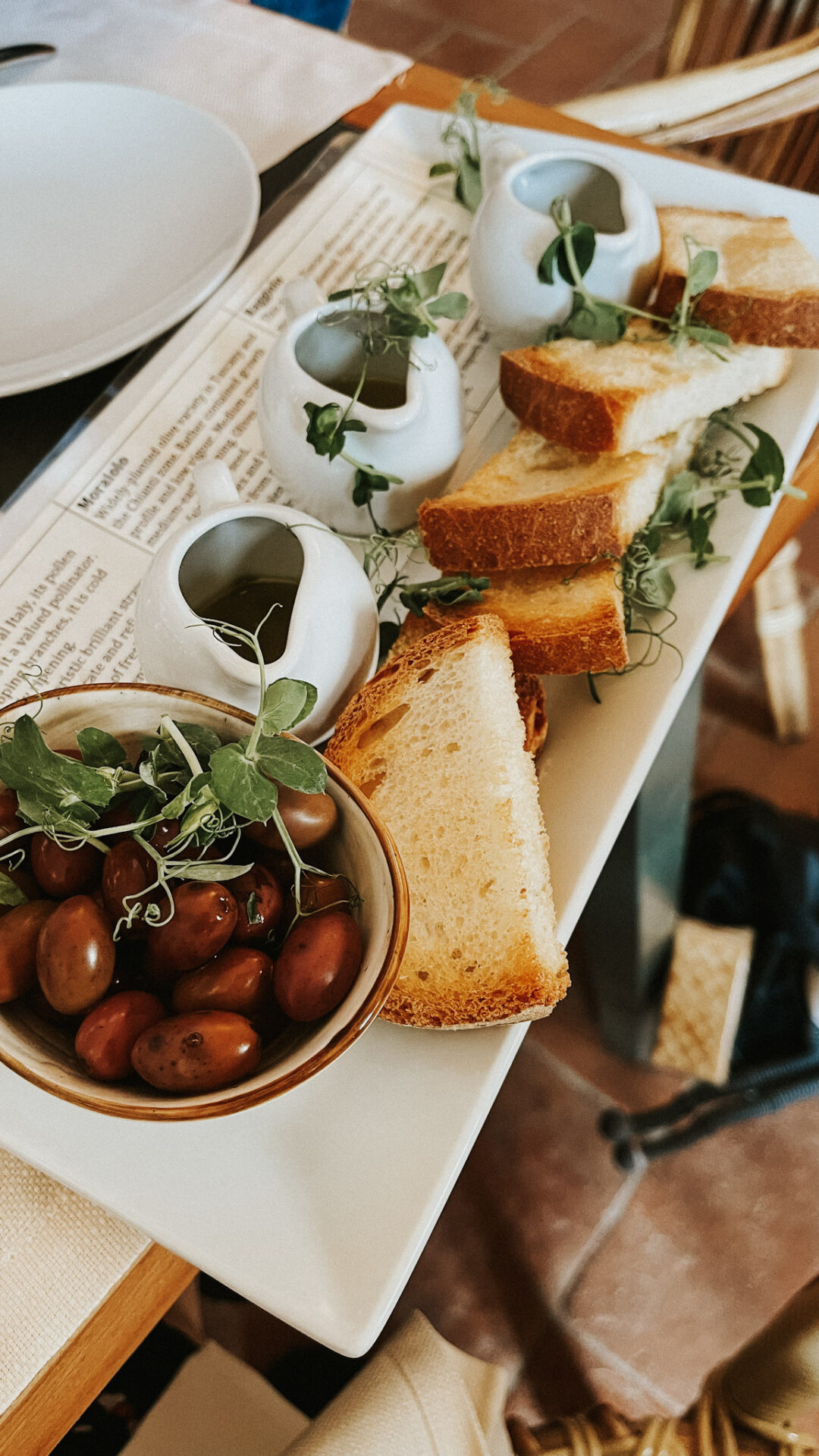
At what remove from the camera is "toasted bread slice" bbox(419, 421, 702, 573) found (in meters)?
0.63

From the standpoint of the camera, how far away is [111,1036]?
1.33ft

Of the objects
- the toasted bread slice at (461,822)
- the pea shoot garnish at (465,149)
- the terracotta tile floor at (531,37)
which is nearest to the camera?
the toasted bread slice at (461,822)

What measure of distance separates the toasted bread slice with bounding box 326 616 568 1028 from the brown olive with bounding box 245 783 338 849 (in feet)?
0.36

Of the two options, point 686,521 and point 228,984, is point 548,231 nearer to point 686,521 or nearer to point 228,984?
point 686,521

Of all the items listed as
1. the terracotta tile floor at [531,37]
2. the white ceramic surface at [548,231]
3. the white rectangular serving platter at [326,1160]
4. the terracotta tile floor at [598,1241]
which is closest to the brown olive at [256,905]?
the white rectangular serving platter at [326,1160]

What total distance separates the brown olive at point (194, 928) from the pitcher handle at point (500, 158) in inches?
22.4

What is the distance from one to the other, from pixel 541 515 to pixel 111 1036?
1.31ft

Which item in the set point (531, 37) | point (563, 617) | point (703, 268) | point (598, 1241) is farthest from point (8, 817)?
point (531, 37)

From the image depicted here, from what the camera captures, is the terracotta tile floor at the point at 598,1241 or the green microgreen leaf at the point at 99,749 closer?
the green microgreen leaf at the point at 99,749

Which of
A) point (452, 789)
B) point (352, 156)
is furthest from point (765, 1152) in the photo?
point (352, 156)

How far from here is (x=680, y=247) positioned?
2.51 feet

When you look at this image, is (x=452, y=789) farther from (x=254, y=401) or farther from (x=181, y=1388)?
(x=181, y=1388)

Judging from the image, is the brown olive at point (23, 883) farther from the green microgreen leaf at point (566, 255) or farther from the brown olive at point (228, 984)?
the green microgreen leaf at point (566, 255)

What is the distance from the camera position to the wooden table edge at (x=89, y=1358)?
46 centimetres
